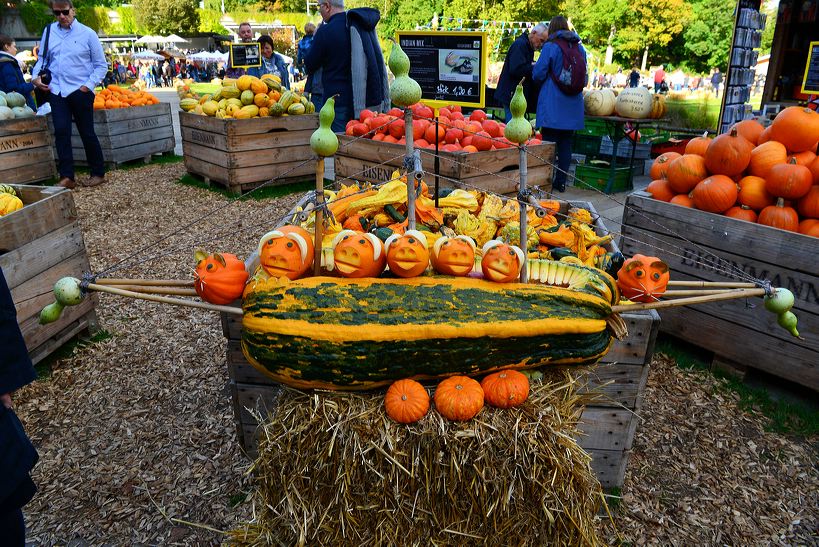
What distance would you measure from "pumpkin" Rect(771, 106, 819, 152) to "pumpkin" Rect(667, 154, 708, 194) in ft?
1.61

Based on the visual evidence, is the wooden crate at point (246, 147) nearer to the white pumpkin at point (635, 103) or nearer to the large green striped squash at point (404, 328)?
the white pumpkin at point (635, 103)

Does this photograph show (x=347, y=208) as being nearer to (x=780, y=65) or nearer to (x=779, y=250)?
(x=779, y=250)

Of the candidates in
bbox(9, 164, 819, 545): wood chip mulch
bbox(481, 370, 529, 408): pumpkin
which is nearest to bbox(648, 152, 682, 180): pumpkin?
bbox(9, 164, 819, 545): wood chip mulch

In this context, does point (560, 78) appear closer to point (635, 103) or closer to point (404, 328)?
point (635, 103)

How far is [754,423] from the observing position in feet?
11.0

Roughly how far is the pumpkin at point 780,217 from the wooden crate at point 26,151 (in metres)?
8.69

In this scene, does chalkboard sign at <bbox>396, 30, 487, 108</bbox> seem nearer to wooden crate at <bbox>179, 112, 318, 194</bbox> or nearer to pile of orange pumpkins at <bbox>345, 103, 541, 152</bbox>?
pile of orange pumpkins at <bbox>345, 103, 541, 152</bbox>

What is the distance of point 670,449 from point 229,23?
68772 mm

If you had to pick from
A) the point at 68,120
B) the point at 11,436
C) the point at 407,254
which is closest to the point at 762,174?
the point at 407,254

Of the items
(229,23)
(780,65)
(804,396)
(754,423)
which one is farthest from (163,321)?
(229,23)

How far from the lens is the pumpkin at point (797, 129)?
3.69 metres

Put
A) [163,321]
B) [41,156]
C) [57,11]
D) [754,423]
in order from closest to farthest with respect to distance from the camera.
→ [754,423] < [163,321] < [57,11] < [41,156]

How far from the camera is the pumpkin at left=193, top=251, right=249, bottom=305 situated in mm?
2092

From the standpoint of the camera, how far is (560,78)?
23.8ft
